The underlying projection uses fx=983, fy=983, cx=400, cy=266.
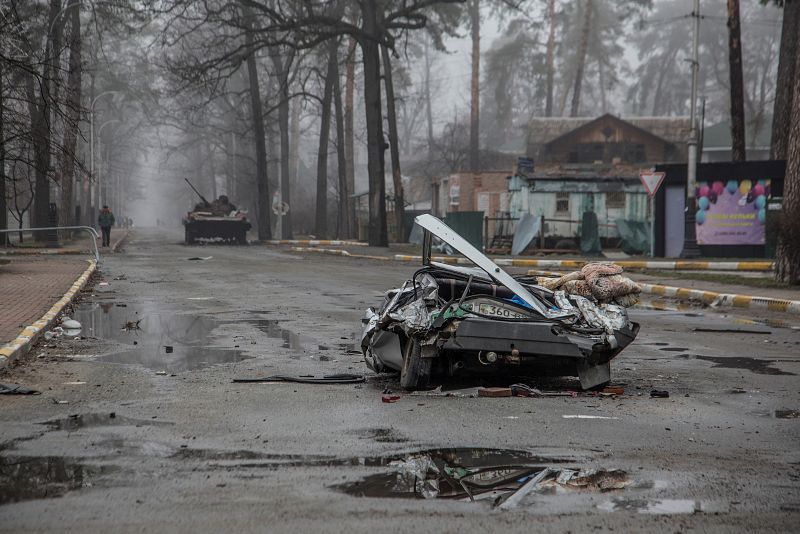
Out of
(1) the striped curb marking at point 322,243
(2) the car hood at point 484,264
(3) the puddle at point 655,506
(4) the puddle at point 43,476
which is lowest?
(3) the puddle at point 655,506

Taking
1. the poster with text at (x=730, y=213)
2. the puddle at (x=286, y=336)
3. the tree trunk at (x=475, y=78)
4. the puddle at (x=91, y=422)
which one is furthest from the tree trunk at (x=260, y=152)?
the puddle at (x=91, y=422)

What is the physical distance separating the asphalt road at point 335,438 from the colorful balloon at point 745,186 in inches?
768

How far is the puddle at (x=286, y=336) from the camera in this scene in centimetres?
1077

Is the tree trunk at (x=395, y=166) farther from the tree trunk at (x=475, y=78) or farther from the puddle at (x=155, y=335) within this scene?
the puddle at (x=155, y=335)

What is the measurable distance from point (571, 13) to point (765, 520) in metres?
68.1

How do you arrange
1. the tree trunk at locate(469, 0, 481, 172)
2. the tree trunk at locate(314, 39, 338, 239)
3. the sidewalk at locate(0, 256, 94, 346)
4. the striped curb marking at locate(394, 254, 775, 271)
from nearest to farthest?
the sidewalk at locate(0, 256, 94, 346) → the striped curb marking at locate(394, 254, 775, 271) → the tree trunk at locate(314, 39, 338, 239) → the tree trunk at locate(469, 0, 481, 172)

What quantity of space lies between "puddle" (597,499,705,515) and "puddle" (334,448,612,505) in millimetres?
246

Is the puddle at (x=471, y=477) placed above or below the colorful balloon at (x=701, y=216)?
below

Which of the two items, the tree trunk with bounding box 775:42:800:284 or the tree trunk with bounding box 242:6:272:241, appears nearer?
the tree trunk with bounding box 775:42:800:284

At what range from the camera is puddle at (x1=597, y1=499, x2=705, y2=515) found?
178 inches

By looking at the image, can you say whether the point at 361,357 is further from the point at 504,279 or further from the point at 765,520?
the point at 765,520

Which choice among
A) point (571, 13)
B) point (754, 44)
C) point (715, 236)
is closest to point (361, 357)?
point (715, 236)

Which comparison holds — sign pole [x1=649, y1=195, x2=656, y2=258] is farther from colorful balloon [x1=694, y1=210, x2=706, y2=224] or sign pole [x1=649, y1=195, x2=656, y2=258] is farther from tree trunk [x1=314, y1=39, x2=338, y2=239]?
tree trunk [x1=314, y1=39, x2=338, y2=239]

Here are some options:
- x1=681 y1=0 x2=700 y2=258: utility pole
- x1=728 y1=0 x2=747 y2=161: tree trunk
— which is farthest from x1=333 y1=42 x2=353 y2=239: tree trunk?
x1=681 y1=0 x2=700 y2=258: utility pole
